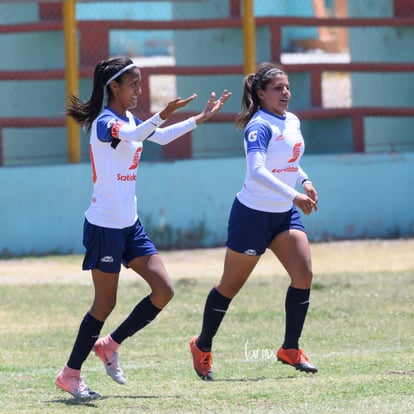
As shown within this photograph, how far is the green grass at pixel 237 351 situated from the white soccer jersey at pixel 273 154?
3.70ft

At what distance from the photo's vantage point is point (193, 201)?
49.5 feet

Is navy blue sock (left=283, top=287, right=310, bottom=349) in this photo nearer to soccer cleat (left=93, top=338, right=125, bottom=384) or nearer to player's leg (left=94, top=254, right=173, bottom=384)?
player's leg (left=94, top=254, right=173, bottom=384)

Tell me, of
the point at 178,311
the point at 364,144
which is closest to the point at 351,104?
the point at 364,144

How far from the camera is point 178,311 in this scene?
10.6m

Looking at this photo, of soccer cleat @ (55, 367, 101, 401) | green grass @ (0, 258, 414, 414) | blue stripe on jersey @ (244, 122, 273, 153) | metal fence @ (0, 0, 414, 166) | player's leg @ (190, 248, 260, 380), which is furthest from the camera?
metal fence @ (0, 0, 414, 166)

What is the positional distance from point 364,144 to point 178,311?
6672 mm

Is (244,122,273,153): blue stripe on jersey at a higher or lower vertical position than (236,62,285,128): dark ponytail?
lower

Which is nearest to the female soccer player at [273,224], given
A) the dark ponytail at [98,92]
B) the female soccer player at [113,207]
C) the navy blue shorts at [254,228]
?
the navy blue shorts at [254,228]

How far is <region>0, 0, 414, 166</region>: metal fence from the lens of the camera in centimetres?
1545

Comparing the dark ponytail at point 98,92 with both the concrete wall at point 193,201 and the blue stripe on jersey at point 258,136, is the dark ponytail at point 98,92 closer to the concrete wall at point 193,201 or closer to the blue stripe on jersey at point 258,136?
the blue stripe on jersey at point 258,136

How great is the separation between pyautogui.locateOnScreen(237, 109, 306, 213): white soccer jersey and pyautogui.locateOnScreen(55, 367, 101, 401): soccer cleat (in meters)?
1.61

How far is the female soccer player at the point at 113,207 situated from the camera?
6.74 m

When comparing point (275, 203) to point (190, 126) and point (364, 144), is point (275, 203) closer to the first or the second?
point (190, 126)

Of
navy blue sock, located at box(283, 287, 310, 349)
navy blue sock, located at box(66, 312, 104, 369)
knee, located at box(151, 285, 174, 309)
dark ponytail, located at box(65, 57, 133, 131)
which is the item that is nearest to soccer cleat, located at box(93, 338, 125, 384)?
navy blue sock, located at box(66, 312, 104, 369)
